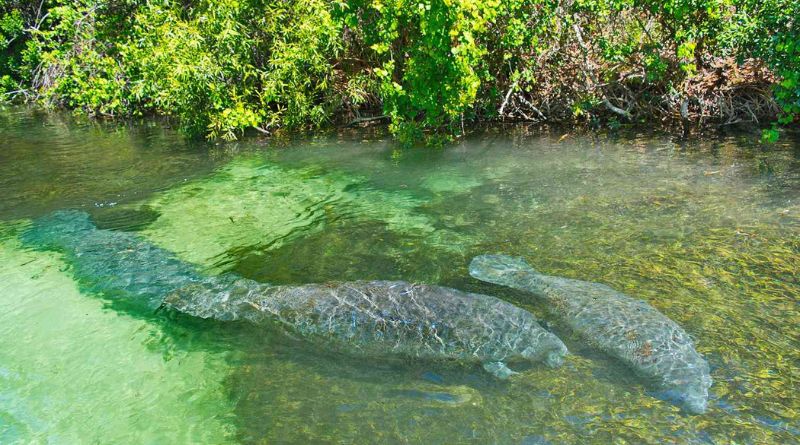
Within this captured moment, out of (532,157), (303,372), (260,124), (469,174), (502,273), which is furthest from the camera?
(260,124)

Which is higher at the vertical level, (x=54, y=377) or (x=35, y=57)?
(x=35, y=57)

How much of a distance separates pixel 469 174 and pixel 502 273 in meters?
3.85

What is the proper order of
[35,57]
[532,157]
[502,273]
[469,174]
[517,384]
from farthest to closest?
[35,57]
[532,157]
[469,174]
[502,273]
[517,384]

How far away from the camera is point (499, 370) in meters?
4.32

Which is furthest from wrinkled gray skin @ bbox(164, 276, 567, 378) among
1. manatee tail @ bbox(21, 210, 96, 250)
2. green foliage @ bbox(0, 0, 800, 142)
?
green foliage @ bbox(0, 0, 800, 142)

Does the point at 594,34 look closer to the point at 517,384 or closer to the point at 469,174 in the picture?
the point at 469,174

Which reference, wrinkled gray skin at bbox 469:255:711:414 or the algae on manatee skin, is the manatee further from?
wrinkled gray skin at bbox 469:255:711:414

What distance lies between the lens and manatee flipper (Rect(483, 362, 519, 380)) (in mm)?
4309

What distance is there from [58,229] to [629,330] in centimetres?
672

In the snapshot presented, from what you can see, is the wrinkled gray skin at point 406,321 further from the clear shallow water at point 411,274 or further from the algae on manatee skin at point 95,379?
the algae on manatee skin at point 95,379

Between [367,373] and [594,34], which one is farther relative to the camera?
[594,34]

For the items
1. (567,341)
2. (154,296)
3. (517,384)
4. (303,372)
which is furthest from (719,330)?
(154,296)

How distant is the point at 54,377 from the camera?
185 inches

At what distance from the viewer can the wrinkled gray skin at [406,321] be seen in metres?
4.42
